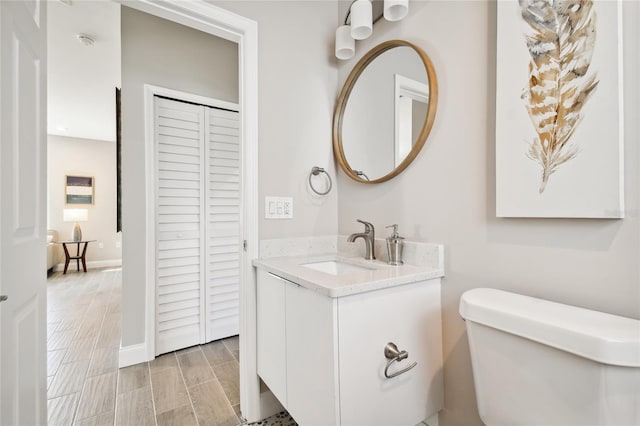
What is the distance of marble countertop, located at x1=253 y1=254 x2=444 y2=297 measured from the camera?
94cm

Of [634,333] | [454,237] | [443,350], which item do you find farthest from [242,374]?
[634,333]

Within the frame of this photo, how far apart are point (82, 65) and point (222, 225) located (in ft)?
8.13

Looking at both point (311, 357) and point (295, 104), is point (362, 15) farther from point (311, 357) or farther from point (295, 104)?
point (311, 357)

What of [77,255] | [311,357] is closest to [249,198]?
[311,357]

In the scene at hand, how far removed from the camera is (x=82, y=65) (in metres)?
3.05

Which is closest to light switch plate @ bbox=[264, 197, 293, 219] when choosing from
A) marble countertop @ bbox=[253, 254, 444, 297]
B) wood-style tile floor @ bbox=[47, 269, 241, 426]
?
marble countertop @ bbox=[253, 254, 444, 297]

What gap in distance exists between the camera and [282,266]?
1.28 meters

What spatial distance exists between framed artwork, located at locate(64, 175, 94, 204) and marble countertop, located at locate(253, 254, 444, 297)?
587 cm

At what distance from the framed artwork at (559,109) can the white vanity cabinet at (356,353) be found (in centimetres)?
51

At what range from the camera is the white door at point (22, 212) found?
2.53 feet

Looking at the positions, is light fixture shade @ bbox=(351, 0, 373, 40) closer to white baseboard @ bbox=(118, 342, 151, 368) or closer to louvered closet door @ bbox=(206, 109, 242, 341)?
louvered closet door @ bbox=(206, 109, 242, 341)

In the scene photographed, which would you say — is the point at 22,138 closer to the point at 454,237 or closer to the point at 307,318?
the point at 307,318

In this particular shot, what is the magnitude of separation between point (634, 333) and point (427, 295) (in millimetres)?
594

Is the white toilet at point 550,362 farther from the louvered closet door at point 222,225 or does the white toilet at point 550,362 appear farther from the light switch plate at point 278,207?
the louvered closet door at point 222,225
